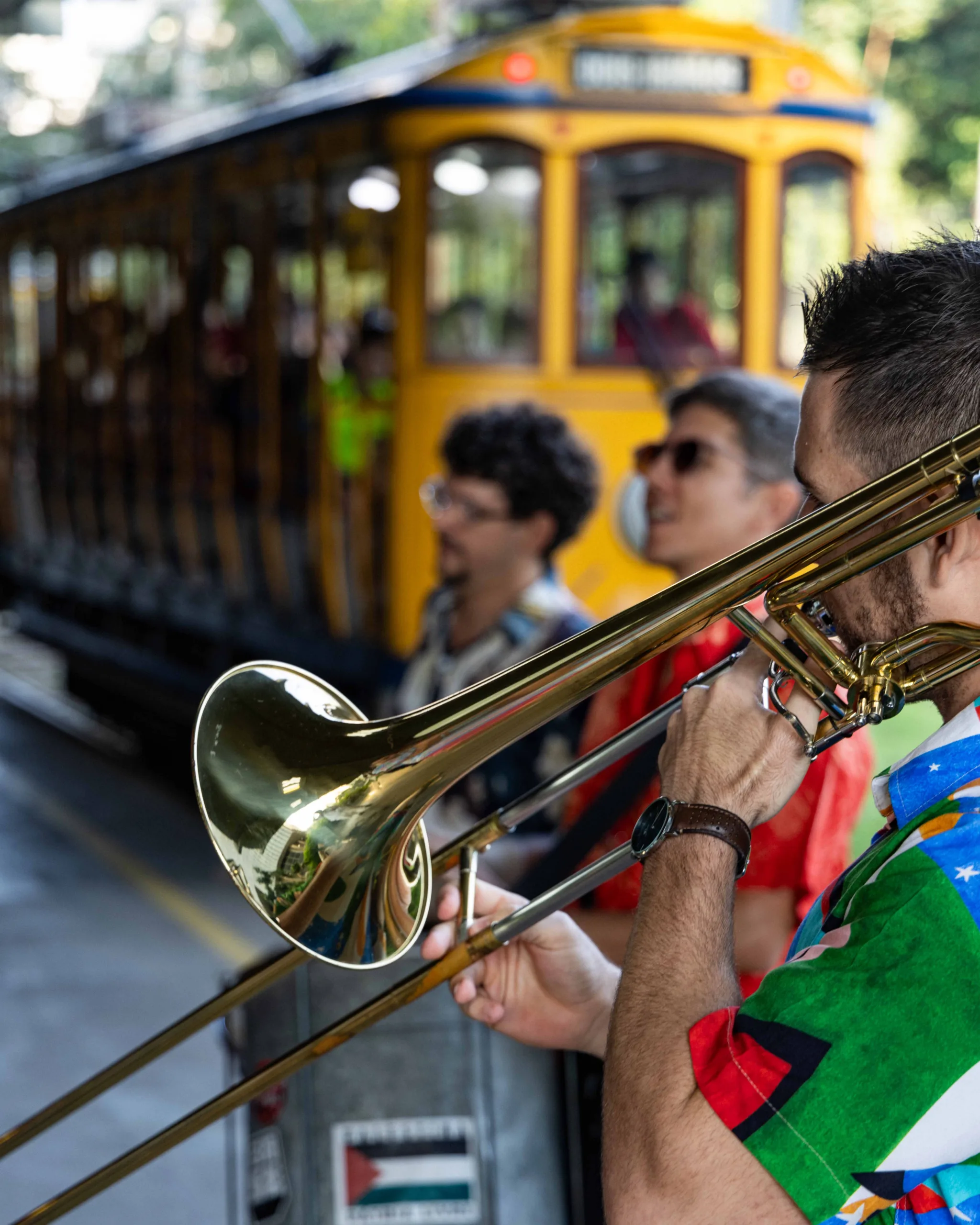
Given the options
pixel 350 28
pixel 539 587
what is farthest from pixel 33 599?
pixel 350 28

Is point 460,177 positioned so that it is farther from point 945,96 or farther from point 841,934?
point 945,96

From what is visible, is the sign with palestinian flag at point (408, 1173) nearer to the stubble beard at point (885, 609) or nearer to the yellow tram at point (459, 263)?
the stubble beard at point (885, 609)

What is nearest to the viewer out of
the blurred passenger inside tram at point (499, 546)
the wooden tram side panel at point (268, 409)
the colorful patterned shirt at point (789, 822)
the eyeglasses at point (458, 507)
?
the colorful patterned shirt at point (789, 822)

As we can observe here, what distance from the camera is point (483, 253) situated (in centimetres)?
710

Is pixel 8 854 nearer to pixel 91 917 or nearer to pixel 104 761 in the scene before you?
pixel 91 917

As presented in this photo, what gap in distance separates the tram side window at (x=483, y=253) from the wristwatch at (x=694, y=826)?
225 inches

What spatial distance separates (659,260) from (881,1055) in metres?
6.49

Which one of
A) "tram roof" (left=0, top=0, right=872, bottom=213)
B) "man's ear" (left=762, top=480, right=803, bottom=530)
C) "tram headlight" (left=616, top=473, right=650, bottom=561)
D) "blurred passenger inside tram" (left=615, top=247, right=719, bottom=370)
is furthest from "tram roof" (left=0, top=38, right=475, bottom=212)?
"man's ear" (left=762, top=480, right=803, bottom=530)

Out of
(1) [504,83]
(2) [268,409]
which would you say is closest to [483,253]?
(1) [504,83]

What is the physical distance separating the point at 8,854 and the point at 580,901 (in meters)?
5.32

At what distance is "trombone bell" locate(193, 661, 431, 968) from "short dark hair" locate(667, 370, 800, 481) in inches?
54.4

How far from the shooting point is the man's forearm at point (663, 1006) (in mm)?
1300

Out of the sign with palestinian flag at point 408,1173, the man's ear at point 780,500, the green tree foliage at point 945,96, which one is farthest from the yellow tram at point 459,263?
the green tree foliage at point 945,96

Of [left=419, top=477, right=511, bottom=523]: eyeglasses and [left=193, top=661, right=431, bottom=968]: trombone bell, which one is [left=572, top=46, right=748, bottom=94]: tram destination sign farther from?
[left=193, top=661, right=431, bottom=968]: trombone bell
